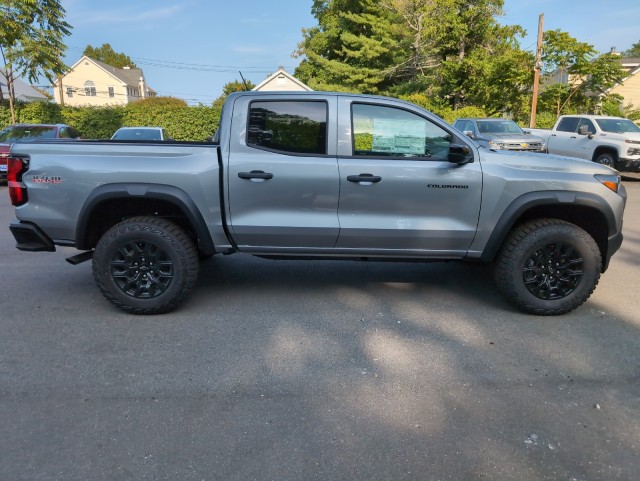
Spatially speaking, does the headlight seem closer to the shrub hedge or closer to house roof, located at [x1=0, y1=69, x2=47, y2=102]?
the shrub hedge

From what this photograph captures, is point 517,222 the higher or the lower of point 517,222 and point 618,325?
the higher

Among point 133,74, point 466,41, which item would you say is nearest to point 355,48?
point 466,41

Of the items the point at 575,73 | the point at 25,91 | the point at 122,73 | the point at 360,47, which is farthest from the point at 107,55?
the point at 575,73

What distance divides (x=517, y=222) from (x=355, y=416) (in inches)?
102

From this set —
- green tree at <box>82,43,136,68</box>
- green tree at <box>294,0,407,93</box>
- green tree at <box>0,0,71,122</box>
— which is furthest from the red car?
green tree at <box>82,43,136,68</box>

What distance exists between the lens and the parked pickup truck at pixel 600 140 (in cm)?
1462

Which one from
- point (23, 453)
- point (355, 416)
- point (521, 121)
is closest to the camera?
point (23, 453)

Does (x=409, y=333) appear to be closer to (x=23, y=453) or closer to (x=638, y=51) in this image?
(x=23, y=453)

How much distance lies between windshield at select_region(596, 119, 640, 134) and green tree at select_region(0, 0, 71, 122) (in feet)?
73.4

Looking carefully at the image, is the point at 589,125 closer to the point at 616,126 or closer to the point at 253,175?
the point at 616,126

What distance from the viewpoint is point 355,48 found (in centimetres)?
4031

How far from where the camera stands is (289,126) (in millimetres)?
4578

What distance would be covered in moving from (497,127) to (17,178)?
15.8 meters

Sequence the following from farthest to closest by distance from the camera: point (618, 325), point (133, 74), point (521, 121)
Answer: point (133, 74)
point (521, 121)
point (618, 325)
